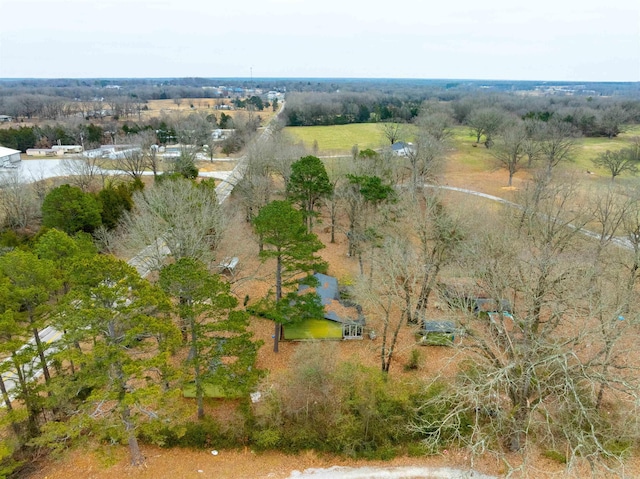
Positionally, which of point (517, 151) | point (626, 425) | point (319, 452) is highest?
point (517, 151)

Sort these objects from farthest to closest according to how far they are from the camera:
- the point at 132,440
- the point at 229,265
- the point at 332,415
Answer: the point at 229,265 < the point at 332,415 < the point at 132,440

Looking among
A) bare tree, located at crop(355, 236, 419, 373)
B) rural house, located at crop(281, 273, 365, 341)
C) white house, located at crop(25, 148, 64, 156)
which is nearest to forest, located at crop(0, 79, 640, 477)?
bare tree, located at crop(355, 236, 419, 373)

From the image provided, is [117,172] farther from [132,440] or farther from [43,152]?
[132,440]

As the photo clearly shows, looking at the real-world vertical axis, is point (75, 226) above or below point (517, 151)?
below

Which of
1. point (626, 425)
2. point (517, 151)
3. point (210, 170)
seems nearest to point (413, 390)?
point (626, 425)

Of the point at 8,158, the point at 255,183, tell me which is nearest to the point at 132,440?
the point at 255,183

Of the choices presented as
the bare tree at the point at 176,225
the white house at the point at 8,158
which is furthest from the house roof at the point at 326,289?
the white house at the point at 8,158

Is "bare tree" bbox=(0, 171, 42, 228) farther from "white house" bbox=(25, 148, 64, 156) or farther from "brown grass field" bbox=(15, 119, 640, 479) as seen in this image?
"white house" bbox=(25, 148, 64, 156)

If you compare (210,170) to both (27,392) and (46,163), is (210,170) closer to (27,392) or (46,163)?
(46,163)

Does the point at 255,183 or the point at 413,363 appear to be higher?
the point at 255,183
